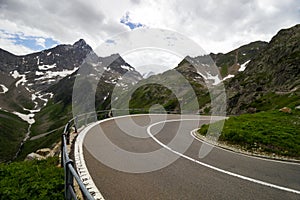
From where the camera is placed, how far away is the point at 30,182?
23.8ft

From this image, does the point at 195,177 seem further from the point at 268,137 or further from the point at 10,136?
the point at 10,136

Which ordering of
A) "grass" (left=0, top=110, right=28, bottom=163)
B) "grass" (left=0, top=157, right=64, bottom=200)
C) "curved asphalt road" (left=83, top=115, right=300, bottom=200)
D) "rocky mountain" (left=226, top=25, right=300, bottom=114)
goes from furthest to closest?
"grass" (left=0, top=110, right=28, bottom=163)
"rocky mountain" (left=226, top=25, right=300, bottom=114)
"curved asphalt road" (left=83, top=115, right=300, bottom=200)
"grass" (left=0, top=157, right=64, bottom=200)

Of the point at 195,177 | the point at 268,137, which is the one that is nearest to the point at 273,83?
the point at 268,137

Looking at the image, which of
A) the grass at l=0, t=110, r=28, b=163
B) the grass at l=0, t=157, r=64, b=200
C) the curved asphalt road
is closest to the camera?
the grass at l=0, t=157, r=64, b=200

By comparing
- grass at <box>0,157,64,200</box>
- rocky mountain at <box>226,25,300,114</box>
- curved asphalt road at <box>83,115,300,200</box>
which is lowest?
curved asphalt road at <box>83,115,300,200</box>

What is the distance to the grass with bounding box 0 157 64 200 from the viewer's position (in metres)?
6.50

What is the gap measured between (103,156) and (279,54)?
243 ft

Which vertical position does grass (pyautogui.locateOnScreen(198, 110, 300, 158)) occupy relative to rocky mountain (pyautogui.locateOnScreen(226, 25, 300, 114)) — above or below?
below

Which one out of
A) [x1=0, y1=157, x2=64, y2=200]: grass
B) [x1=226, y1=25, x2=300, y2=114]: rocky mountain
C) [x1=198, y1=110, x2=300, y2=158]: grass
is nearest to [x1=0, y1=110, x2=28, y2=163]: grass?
[x1=226, y1=25, x2=300, y2=114]: rocky mountain

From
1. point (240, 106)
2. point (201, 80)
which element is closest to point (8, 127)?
point (201, 80)

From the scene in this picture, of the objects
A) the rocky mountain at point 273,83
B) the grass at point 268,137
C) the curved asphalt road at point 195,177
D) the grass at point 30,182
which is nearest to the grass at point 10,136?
the rocky mountain at point 273,83

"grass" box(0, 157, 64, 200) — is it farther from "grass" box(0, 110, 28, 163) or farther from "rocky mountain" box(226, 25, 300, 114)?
"grass" box(0, 110, 28, 163)

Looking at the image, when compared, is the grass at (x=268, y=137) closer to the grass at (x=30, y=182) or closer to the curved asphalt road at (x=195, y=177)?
the curved asphalt road at (x=195, y=177)

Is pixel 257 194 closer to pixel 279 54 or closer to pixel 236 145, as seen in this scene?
pixel 236 145
